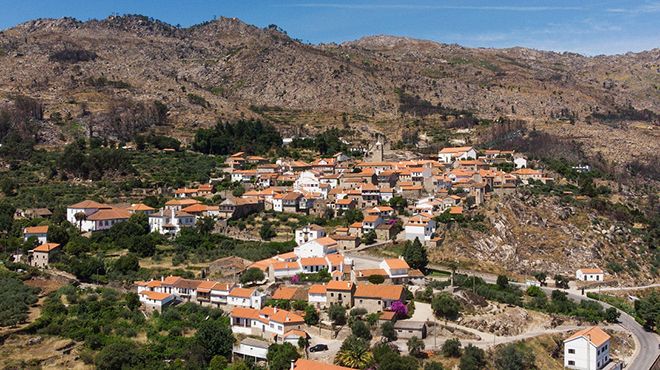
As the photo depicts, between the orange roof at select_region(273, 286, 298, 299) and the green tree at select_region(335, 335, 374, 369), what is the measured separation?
24.9 feet

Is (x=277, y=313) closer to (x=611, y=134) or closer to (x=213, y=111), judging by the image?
(x=213, y=111)

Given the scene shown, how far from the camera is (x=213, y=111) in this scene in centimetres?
10762

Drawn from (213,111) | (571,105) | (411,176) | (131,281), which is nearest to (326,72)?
(213,111)

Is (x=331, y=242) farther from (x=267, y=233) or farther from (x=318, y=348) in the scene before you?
(x=318, y=348)

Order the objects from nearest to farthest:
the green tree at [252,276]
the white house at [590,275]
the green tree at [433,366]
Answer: the green tree at [433,366] < the green tree at [252,276] < the white house at [590,275]

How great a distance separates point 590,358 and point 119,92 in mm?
92332

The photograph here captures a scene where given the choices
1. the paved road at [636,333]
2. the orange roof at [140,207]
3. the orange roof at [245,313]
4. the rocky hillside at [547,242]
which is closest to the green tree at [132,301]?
the orange roof at [245,313]

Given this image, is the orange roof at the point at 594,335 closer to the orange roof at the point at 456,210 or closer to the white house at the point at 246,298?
the white house at the point at 246,298

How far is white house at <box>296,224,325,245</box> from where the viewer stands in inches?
1925

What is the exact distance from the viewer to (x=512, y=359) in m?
32.3

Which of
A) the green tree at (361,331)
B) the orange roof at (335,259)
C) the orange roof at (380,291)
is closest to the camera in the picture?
the green tree at (361,331)

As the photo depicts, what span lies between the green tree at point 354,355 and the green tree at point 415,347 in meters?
2.18

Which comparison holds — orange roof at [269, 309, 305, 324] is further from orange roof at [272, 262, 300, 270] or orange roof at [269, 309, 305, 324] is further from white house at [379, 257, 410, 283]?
white house at [379, 257, 410, 283]

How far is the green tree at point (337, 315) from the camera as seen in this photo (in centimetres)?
3576
